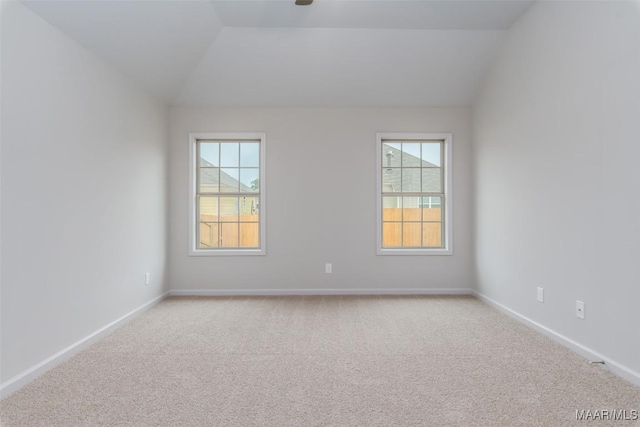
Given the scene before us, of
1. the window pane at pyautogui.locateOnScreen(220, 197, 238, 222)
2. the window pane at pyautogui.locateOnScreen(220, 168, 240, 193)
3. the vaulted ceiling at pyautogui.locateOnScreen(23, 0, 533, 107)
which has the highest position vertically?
the vaulted ceiling at pyautogui.locateOnScreen(23, 0, 533, 107)

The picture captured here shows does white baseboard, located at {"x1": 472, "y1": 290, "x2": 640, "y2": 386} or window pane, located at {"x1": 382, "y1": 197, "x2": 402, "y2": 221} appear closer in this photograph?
white baseboard, located at {"x1": 472, "y1": 290, "x2": 640, "y2": 386}

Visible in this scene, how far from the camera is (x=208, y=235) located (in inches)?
186

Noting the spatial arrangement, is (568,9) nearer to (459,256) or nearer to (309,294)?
(459,256)

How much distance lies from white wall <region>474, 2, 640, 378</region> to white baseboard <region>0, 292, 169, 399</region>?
364 centimetres

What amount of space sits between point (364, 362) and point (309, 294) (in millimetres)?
2092

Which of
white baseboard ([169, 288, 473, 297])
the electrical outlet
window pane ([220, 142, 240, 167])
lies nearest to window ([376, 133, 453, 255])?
white baseboard ([169, 288, 473, 297])

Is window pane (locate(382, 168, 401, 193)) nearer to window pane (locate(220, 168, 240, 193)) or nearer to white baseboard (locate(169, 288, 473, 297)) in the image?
white baseboard (locate(169, 288, 473, 297))

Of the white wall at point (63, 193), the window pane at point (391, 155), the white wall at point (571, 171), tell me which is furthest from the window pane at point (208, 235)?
the white wall at point (571, 171)

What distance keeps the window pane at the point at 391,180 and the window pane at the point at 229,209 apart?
6.30ft

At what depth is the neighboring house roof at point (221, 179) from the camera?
15.5 feet

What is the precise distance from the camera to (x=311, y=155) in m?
4.57

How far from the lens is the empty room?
214cm

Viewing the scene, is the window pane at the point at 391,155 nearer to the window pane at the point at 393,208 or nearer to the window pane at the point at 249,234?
the window pane at the point at 393,208

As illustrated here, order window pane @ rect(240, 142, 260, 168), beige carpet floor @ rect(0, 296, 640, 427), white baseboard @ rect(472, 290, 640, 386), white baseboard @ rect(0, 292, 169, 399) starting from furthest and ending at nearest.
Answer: window pane @ rect(240, 142, 260, 168) → white baseboard @ rect(472, 290, 640, 386) → white baseboard @ rect(0, 292, 169, 399) → beige carpet floor @ rect(0, 296, 640, 427)
